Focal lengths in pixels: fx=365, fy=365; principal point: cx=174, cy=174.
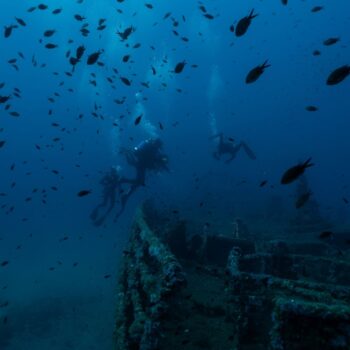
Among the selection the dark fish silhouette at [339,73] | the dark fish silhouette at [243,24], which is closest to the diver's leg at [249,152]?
the dark fish silhouette at [243,24]

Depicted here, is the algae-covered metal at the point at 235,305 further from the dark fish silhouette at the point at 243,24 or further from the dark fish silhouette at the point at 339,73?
the dark fish silhouette at the point at 243,24

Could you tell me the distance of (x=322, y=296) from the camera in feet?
14.5

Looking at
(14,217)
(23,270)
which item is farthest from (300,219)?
(14,217)

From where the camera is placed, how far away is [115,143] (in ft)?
154

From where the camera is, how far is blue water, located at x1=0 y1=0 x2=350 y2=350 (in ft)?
61.3

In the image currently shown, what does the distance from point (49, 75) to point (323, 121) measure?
14258 cm

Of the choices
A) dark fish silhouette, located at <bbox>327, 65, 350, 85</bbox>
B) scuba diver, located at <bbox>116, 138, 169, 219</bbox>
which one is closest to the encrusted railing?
dark fish silhouette, located at <bbox>327, 65, 350, 85</bbox>

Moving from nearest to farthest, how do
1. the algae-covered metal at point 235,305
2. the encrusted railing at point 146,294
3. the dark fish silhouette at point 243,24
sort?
the algae-covered metal at point 235,305
the encrusted railing at point 146,294
the dark fish silhouette at point 243,24

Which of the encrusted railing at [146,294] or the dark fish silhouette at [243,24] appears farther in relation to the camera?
the dark fish silhouette at [243,24]

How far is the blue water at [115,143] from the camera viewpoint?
61.3 ft

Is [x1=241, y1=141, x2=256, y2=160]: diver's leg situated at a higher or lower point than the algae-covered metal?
lower

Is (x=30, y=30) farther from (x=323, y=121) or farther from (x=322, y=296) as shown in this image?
(x=322, y=296)

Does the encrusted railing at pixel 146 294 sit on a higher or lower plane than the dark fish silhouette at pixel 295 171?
lower

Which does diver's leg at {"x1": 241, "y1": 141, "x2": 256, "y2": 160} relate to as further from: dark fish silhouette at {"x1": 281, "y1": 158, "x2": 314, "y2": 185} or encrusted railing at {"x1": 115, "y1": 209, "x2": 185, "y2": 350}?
dark fish silhouette at {"x1": 281, "y1": 158, "x2": 314, "y2": 185}
